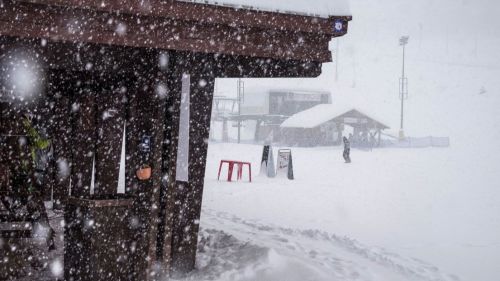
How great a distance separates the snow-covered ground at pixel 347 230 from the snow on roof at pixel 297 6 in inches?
112

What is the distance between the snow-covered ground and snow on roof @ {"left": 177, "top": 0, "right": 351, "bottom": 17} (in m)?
2.85

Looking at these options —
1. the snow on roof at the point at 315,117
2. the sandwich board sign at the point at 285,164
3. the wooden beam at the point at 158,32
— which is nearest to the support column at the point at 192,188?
the wooden beam at the point at 158,32

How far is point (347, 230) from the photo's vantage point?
32.3 feet

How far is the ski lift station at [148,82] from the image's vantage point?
4461 millimetres

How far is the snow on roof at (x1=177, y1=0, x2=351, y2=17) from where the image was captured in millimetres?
4789

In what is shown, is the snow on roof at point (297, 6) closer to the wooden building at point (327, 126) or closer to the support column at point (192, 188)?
the support column at point (192, 188)

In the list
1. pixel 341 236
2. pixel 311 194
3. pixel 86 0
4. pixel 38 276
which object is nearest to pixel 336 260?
pixel 341 236

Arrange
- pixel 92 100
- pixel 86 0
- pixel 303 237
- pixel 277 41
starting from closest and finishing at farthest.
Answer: pixel 86 0 → pixel 277 41 → pixel 92 100 → pixel 303 237

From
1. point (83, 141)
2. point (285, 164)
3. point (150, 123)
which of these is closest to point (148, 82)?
point (150, 123)

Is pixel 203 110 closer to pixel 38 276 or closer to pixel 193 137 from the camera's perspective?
pixel 193 137

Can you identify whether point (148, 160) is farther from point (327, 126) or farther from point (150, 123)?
point (327, 126)

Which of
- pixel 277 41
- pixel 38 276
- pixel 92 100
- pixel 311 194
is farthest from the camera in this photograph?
pixel 311 194

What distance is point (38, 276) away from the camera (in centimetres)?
573

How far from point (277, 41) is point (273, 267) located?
102 inches
